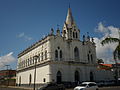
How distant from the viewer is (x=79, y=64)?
46062 mm

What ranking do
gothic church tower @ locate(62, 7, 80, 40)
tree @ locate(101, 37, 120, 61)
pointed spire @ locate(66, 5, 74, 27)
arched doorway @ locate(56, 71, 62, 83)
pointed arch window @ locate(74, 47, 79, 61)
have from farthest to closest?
pointed spire @ locate(66, 5, 74, 27)
gothic church tower @ locate(62, 7, 80, 40)
pointed arch window @ locate(74, 47, 79, 61)
arched doorway @ locate(56, 71, 62, 83)
tree @ locate(101, 37, 120, 61)

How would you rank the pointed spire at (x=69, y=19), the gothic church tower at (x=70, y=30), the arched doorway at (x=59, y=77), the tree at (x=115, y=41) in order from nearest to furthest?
1. the tree at (x=115, y=41)
2. the arched doorway at (x=59, y=77)
3. the gothic church tower at (x=70, y=30)
4. the pointed spire at (x=69, y=19)

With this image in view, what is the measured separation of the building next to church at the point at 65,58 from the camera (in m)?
42.0

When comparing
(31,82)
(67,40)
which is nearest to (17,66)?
(31,82)

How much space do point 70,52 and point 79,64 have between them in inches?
166

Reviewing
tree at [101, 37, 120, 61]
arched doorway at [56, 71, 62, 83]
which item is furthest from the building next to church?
tree at [101, 37, 120, 61]

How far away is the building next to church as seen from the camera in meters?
42.0

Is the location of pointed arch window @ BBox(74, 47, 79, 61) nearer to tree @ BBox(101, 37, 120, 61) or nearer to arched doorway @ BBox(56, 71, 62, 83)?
arched doorway @ BBox(56, 71, 62, 83)

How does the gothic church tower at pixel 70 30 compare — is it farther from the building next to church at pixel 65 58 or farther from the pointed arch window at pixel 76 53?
the pointed arch window at pixel 76 53

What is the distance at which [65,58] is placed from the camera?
44219mm

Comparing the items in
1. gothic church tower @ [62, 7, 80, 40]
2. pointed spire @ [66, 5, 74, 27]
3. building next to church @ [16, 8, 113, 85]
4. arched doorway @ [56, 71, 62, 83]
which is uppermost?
pointed spire @ [66, 5, 74, 27]

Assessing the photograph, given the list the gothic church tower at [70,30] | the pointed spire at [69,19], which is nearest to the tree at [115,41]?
the gothic church tower at [70,30]

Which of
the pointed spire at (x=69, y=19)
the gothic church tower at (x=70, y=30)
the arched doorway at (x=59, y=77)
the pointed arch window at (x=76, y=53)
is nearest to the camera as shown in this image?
the arched doorway at (x=59, y=77)

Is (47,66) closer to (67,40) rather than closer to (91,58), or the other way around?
(67,40)
